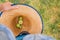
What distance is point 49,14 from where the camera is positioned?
4.21 ft

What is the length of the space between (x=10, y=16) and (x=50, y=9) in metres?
0.33

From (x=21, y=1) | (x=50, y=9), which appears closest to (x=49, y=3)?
(x=50, y=9)

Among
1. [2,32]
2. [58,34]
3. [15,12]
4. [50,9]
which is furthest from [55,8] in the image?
[2,32]

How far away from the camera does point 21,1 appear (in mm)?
1269

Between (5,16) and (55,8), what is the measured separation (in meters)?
0.41

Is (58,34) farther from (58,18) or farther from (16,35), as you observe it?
(16,35)

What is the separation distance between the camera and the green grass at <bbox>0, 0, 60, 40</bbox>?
127 cm

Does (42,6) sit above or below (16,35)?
above

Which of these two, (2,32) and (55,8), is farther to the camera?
(55,8)

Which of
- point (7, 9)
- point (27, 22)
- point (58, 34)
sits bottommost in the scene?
point (58, 34)

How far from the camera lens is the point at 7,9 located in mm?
1248

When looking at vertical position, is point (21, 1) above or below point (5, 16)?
above

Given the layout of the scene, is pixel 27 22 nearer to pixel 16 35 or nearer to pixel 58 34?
pixel 16 35

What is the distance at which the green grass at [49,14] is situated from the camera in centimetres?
127
